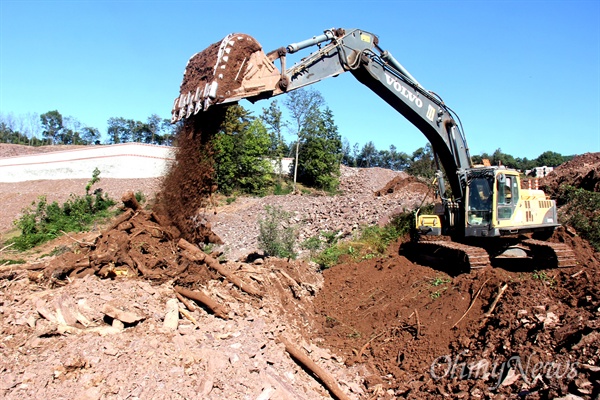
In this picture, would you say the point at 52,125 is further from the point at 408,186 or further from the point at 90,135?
the point at 408,186

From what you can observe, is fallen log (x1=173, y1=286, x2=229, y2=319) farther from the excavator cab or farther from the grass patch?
the grass patch

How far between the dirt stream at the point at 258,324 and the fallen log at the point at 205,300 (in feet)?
0.05

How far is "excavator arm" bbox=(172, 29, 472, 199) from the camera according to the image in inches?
313

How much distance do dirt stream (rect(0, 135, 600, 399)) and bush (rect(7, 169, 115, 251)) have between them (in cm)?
1214

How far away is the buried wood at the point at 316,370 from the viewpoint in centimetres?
643

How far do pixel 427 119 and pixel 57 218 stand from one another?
17962 millimetres

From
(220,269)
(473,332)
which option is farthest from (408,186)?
(220,269)

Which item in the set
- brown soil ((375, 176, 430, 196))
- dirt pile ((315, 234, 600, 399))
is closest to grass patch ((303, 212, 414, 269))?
dirt pile ((315, 234, 600, 399))

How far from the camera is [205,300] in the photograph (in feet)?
24.7

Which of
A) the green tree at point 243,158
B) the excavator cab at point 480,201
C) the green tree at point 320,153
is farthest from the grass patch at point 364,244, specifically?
the green tree at point 320,153

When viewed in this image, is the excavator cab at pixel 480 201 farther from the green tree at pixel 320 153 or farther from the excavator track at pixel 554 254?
the green tree at pixel 320 153

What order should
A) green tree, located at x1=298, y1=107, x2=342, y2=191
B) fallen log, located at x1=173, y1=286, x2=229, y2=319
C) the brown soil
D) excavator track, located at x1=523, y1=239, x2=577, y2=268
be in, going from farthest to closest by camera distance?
green tree, located at x1=298, y1=107, x2=342, y2=191, the brown soil, excavator track, located at x1=523, y1=239, x2=577, y2=268, fallen log, located at x1=173, y1=286, x2=229, y2=319

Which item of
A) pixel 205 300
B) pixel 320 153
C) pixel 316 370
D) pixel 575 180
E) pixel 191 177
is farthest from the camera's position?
pixel 320 153

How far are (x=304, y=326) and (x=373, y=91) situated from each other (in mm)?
5131
